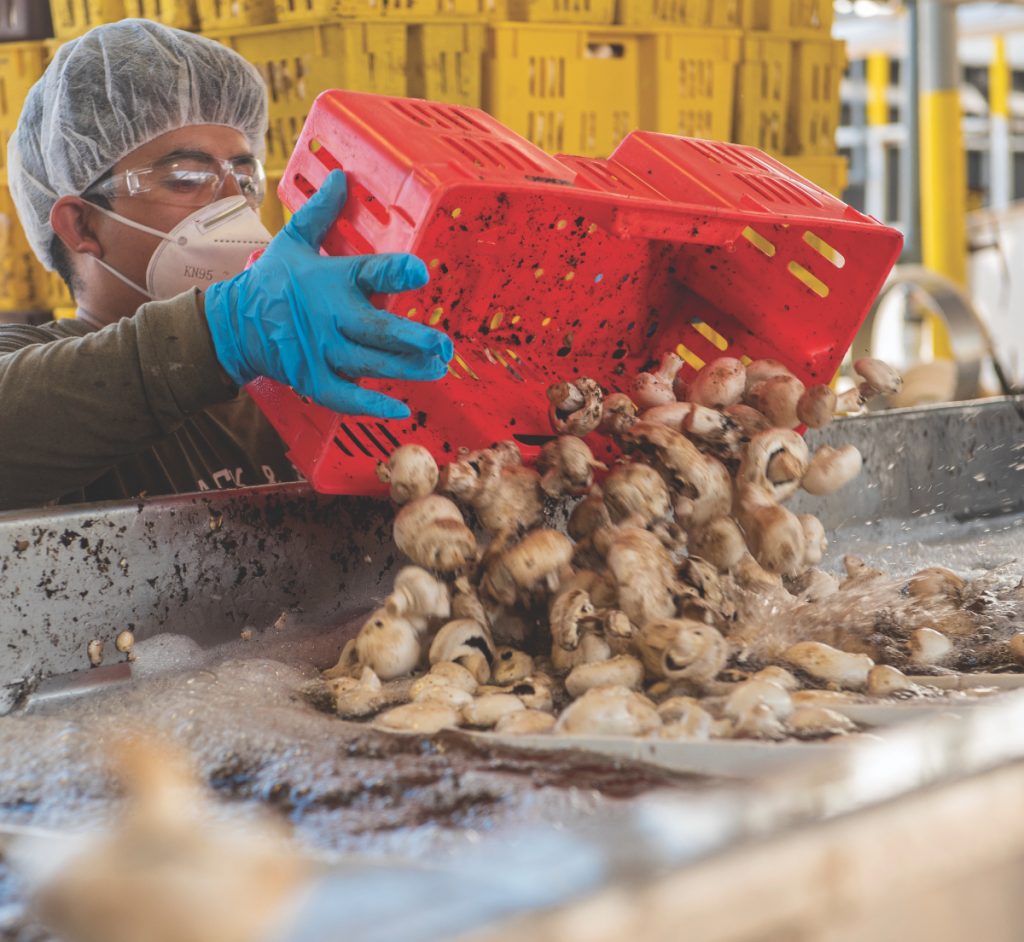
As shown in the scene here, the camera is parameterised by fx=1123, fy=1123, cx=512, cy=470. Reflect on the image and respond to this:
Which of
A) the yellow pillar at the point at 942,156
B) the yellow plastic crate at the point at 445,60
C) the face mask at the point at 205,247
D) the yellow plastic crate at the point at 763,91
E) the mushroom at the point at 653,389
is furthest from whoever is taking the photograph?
the yellow pillar at the point at 942,156

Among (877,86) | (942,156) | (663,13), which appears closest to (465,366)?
(663,13)

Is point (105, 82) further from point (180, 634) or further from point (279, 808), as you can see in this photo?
point (279, 808)

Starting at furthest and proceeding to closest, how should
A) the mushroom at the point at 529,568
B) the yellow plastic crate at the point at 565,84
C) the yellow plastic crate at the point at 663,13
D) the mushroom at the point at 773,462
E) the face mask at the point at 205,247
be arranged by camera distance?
the yellow plastic crate at the point at 663,13 < the yellow plastic crate at the point at 565,84 < the face mask at the point at 205,247 < the mushroom at the point at 773,462 < the mushroom at the point at 529,568

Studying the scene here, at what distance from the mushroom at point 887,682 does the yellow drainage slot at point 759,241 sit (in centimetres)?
68

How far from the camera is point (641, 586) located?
1238 mm

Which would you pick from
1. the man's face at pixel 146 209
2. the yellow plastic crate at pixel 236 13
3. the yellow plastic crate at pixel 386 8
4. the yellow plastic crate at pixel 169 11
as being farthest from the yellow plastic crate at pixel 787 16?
the man's face at pixel 146 209

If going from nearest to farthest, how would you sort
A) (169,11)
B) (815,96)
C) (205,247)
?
(205,247) → (169,11) → (815,96)

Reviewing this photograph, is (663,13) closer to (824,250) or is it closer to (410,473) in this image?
(824,250)

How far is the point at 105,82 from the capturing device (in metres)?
2.09

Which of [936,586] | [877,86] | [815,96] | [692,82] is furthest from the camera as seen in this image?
[877,86]

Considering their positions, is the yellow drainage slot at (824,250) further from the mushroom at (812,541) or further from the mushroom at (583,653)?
the mushroom at (583,653)

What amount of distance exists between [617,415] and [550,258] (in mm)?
230

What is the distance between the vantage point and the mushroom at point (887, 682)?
1.09 meters

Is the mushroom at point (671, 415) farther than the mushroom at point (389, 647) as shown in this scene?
Yes
